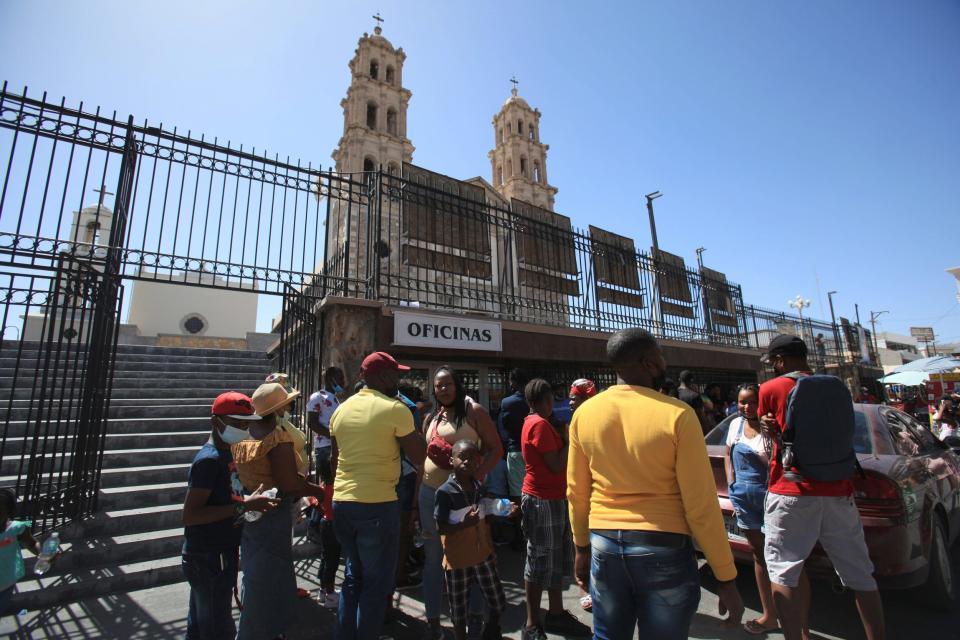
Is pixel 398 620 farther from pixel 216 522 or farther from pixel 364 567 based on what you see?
pixel 216 522

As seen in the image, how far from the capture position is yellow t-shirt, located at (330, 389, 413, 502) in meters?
2.76

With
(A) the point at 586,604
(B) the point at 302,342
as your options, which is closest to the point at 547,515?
(A) the point at 586,604

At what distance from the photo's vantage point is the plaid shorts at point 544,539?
316cm

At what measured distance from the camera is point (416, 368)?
7430 millimetres

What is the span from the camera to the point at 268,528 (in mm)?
2715

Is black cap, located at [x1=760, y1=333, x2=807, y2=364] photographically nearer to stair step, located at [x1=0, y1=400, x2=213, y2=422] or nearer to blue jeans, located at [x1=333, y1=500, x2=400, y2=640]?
blue jeans, located at [x1=333, y1=500, x2=400, y2=640]

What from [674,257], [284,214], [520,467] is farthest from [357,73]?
[520,467]

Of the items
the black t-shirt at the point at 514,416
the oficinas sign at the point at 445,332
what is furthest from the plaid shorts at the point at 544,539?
the oficinas sign at the point at 445,332

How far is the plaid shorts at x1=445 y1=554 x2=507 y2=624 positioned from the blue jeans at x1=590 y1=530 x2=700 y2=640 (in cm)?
112

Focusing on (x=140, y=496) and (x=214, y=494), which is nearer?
(x=214, y=494)

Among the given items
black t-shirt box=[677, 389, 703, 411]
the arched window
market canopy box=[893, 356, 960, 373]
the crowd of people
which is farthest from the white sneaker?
the arched window

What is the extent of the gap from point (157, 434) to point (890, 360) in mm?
67908

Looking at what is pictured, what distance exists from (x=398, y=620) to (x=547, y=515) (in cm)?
142

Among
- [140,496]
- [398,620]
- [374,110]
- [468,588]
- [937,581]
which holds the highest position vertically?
[374,110]
